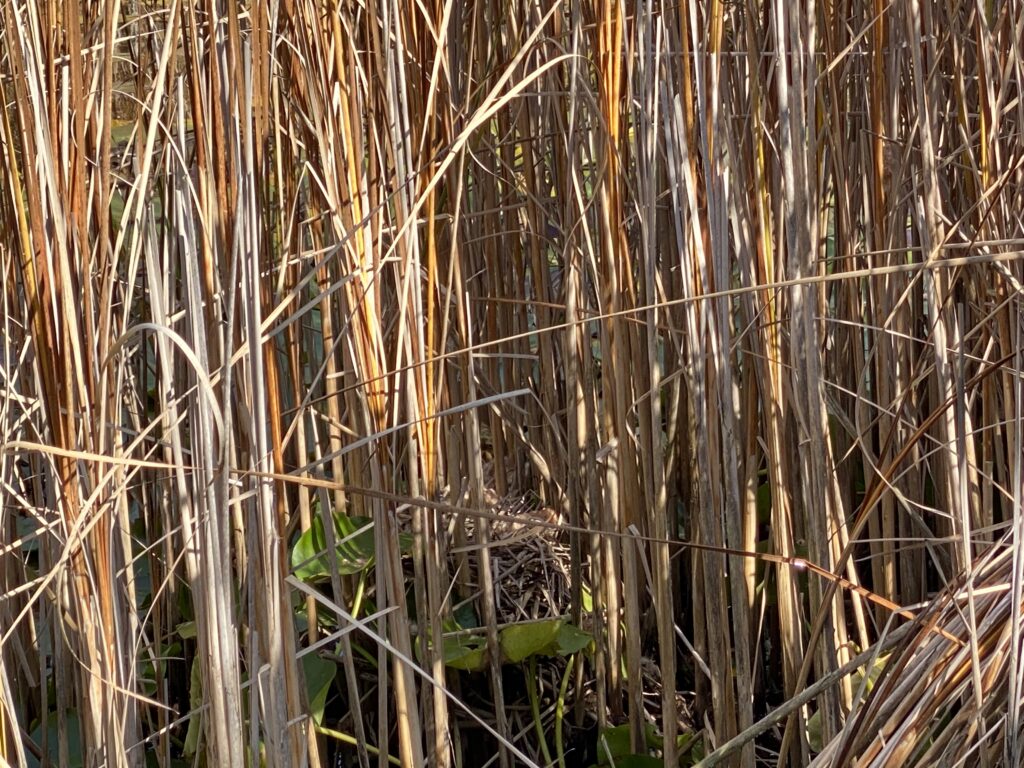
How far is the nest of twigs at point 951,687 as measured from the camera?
0.76 metres

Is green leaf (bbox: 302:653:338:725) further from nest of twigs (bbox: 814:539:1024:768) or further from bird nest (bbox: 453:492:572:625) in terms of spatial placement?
nest of twigs (bbox: 814:539:1024:768)

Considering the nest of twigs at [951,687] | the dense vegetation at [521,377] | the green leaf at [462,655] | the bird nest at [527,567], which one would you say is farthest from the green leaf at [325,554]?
the nest of twigs at [951,687]

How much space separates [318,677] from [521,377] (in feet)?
1.67

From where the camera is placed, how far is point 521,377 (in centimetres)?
153

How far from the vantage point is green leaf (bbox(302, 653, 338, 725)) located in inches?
44.2

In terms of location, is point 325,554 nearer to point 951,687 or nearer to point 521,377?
point 521,377

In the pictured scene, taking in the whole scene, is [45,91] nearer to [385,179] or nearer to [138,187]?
[138,187]

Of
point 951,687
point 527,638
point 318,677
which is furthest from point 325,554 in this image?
point 951,687

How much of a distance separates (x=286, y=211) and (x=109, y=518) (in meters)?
0.38

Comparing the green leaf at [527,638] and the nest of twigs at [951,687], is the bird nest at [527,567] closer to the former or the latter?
the green leaf at [527,638]

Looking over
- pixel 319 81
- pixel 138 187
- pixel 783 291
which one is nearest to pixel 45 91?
pixel 138 187

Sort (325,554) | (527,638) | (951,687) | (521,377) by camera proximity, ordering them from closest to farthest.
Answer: (951,687) < (325,554) < (527,638) < (521,377)

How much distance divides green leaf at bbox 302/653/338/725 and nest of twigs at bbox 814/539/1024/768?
0.51 metres

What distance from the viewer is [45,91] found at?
2.48ft
